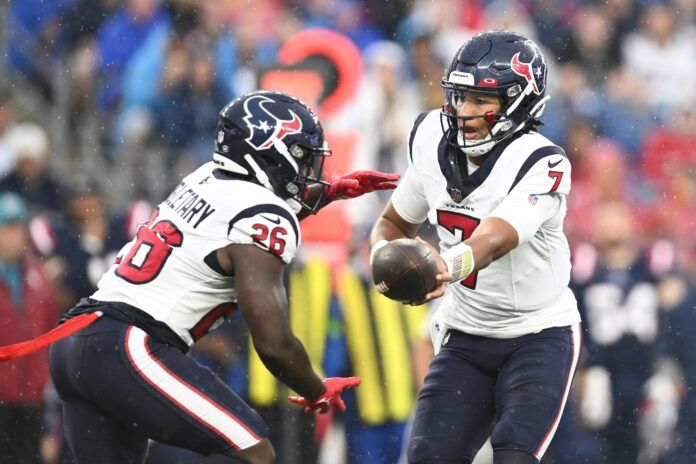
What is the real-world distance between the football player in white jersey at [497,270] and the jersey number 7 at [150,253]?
2.53 feet

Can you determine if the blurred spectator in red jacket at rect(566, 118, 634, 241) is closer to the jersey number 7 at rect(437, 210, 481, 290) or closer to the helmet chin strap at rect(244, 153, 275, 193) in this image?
the jersey number 7 at rect(437, 210, 481, 290)

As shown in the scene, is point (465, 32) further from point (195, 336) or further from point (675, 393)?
point (195, 336)

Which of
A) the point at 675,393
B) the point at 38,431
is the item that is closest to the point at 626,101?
the point at 675,393

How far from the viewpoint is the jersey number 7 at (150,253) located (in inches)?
141

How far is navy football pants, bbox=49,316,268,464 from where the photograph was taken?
137 inches

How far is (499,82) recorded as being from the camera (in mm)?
3727

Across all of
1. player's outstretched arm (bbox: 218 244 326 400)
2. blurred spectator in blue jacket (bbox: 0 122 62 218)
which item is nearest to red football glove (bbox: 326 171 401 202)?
player's outstretched arm (bbox: 218 244 326 400)

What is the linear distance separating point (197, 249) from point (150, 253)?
172mm

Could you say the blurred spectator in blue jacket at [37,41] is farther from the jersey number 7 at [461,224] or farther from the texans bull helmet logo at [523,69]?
the texans bull helmet logo at [523,69]

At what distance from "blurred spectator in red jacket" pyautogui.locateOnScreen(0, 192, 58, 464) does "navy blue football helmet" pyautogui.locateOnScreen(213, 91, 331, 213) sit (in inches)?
113

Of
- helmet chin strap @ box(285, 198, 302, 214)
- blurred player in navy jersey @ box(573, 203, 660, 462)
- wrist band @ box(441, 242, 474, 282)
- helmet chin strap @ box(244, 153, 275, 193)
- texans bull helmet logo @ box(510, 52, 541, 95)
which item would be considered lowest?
blurred player in navy jersey @ box(573, 203, 660, 462)

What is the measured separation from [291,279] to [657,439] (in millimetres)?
2243

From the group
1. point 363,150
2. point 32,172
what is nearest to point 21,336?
point 32,172

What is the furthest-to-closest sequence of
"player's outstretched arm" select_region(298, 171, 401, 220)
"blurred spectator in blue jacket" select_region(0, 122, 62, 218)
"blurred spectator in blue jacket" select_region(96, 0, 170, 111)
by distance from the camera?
"blurred spectator in blue jacket" select_region(96, 0, 170, 111)
"blurred spectator in blue jacket" select_region(0, 122, 62, 218)
"player's outstretched arm" select_region(298, 171, 401, 220)
